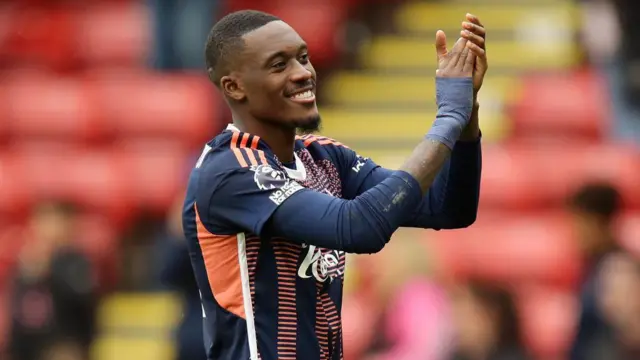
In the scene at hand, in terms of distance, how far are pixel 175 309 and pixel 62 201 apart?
1056mm

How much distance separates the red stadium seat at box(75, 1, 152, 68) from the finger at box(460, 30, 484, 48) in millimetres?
7224

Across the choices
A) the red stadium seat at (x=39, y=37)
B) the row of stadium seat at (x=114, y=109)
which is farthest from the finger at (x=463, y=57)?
the red stadium seat at (x=39, y=37)

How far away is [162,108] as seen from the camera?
9.60 metres

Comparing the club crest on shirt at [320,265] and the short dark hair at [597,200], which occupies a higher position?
the short dark hair at [597,200]

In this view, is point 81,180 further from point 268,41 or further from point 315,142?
point 268,41

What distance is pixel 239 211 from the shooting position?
3.43m

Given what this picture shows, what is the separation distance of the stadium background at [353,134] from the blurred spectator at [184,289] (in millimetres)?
47

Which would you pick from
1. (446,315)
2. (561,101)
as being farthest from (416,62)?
(446,315)

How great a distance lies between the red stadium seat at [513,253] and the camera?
777 centimetres

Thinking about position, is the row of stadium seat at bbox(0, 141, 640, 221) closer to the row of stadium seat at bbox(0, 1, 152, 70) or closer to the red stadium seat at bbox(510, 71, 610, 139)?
the red stadium seat at bbox(510, 71, 610, 139)

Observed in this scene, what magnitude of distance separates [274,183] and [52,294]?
453 cm

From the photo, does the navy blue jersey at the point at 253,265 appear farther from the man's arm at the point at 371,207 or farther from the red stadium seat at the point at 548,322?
the red stadium seat at the point at 548,322

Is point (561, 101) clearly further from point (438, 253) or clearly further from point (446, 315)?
point (446, 315)

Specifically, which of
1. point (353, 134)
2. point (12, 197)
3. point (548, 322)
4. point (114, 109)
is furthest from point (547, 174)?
point (12, 197)
